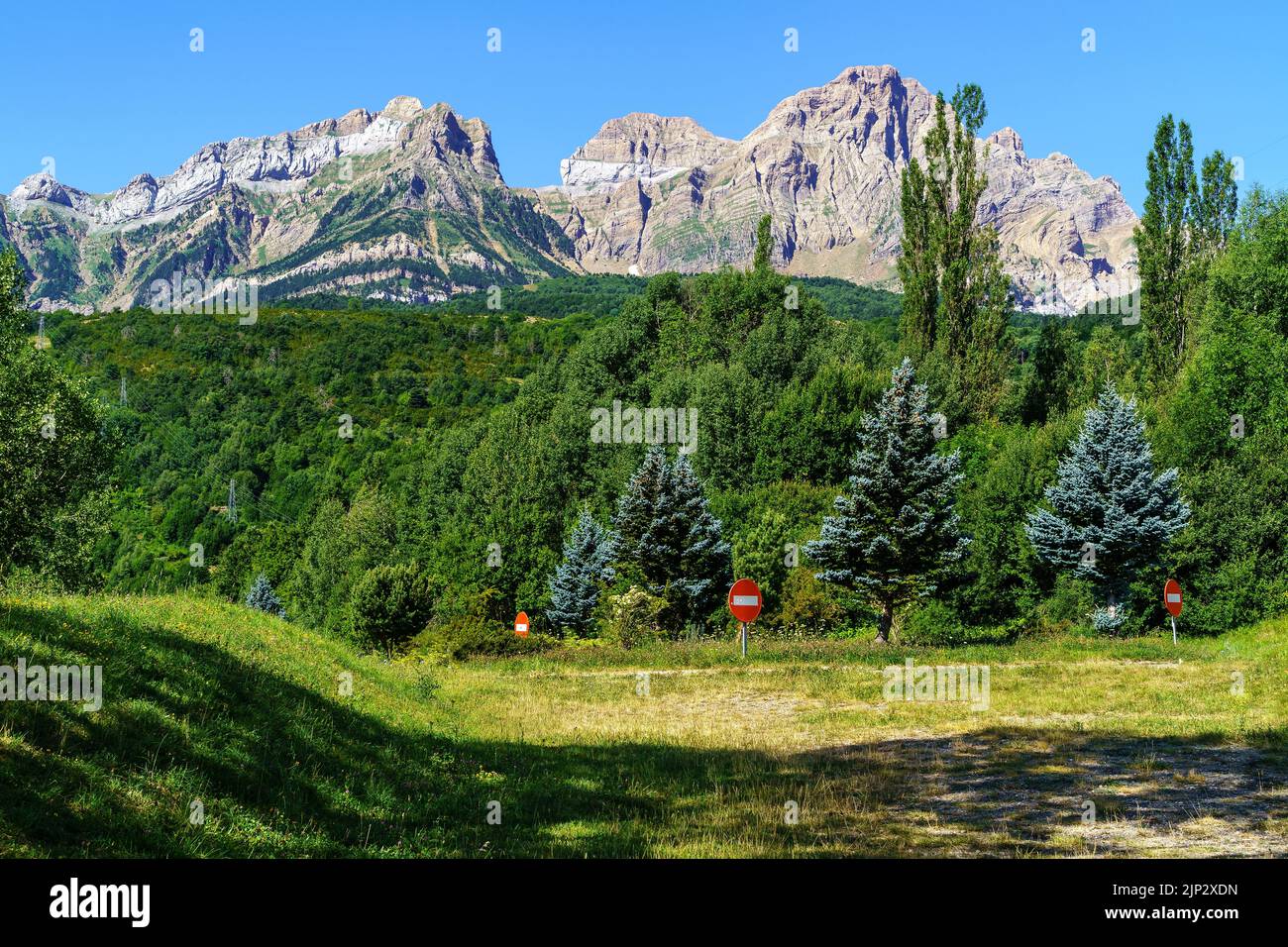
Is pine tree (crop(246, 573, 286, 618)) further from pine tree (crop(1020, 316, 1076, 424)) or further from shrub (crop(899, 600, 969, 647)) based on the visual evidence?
pine tree (crop(1020, 316, 1076, 424))

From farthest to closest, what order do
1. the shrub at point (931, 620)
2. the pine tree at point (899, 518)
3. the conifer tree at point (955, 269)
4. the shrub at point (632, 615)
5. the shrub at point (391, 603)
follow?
the conifer tree at point (955, 269), the shrub at point (931, 620), the shrub at point (391, 603), the shrub at point (632, 615), the pine tree at point (899, 518)

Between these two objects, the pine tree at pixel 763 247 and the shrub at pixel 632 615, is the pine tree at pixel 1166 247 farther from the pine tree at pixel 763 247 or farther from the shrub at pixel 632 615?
the shrub at pixel 632 615

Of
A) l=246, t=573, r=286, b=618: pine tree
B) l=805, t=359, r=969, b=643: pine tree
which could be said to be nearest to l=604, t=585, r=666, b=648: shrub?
l=805, t=359, r=969, b=643: pine tree

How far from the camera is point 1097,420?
39.6m

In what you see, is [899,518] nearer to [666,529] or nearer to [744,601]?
[744,601]

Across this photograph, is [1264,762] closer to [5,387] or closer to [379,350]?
[5,387]

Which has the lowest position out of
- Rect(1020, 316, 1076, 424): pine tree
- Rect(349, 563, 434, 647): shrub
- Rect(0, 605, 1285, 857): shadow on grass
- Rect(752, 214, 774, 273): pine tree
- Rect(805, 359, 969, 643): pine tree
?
Rect(349, 563, 434, 647): shrub

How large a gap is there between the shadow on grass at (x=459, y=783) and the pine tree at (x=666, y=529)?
26269mm

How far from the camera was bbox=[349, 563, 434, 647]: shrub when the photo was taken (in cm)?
4769

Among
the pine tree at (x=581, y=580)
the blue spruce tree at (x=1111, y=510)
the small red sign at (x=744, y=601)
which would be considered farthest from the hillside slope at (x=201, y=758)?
the pine tree at (x=581, y=580)

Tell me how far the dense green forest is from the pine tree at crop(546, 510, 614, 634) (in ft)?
0.54

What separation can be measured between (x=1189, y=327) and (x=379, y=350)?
144108 millimetres

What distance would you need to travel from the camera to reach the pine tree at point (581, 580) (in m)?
50.2

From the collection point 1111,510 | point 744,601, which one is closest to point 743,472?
point 1111,510
